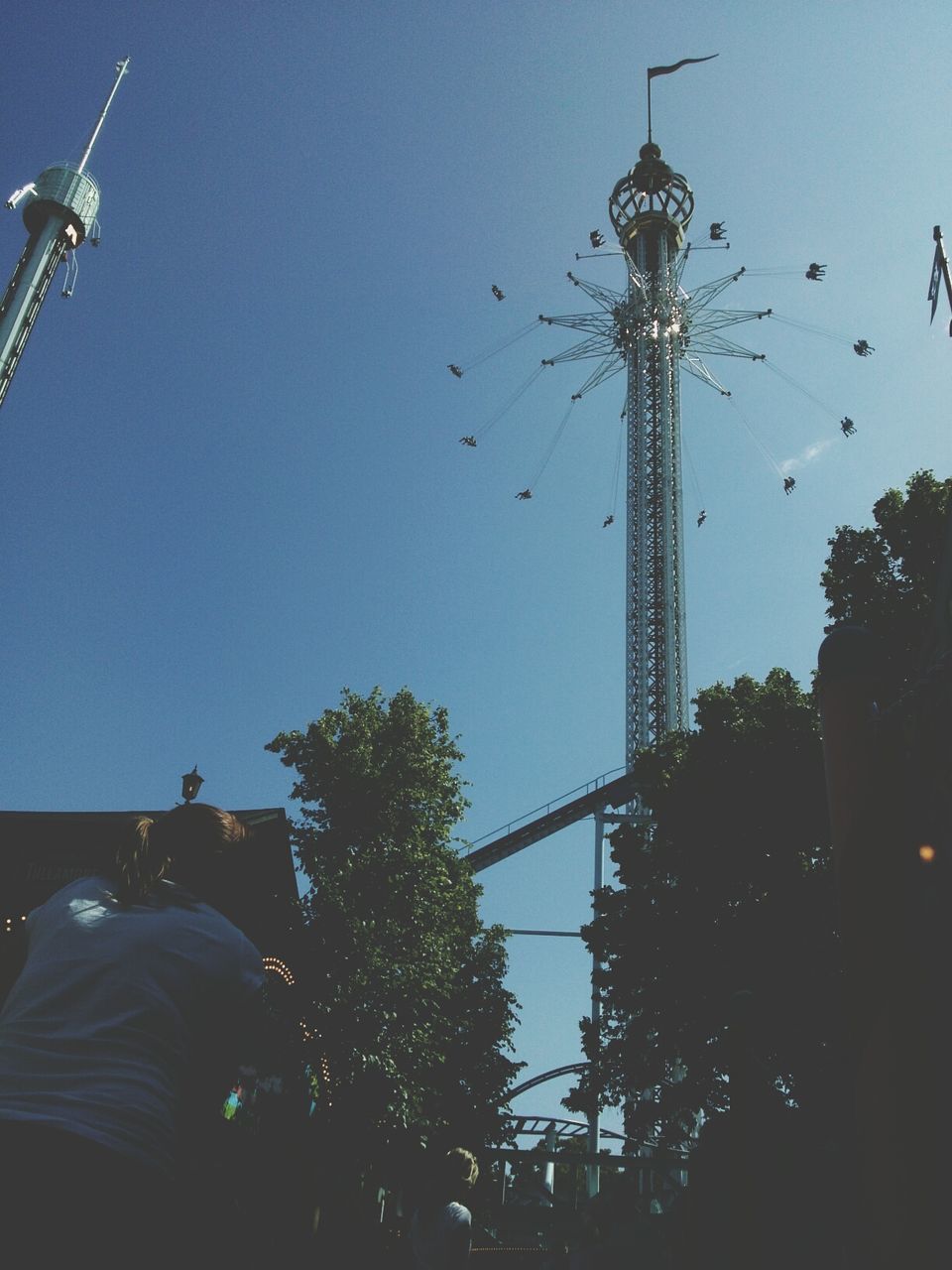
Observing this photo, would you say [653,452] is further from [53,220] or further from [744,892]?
[53,220]

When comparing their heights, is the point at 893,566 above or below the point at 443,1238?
above

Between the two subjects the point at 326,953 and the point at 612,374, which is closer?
the point at 326,953

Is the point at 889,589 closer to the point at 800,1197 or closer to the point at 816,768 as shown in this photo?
the point at 816,768

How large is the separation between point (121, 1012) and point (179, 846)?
1.37 ft

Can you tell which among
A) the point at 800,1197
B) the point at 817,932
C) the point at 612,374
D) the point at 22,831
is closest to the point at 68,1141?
the point at 800,1197

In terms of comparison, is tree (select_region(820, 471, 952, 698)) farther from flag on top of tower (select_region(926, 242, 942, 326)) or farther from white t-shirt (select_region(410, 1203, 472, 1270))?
white t-shirt (select_region(410, 1203, 472, 1270))

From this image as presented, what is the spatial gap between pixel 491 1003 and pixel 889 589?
754 inches

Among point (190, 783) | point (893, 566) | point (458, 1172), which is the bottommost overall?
point (458, 1172)

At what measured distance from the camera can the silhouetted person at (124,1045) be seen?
1410 mm

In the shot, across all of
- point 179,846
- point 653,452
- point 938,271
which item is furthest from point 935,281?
point 653,452

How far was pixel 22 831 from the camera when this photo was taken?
14695 millimetres

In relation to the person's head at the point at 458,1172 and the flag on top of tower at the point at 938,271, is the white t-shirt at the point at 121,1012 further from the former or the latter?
the flag on top of tower at the point at 938,271

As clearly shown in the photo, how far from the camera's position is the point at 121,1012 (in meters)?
1.72

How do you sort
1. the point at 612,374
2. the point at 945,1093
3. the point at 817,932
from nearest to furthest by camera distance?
the point at 945,1093, the point at 817,932, the point at 612,374
